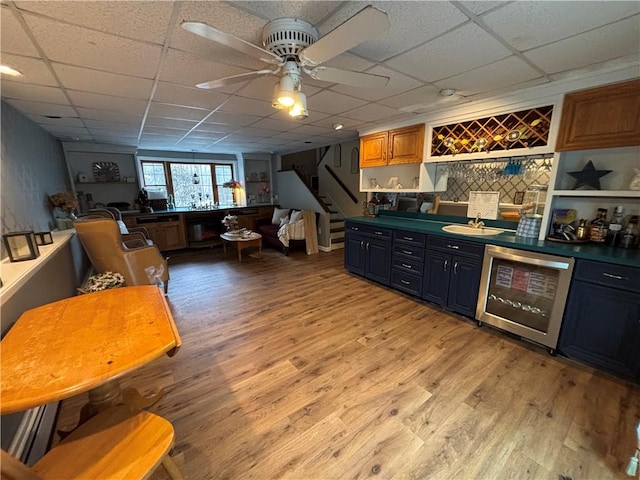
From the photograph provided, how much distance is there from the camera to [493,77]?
2.12 meters

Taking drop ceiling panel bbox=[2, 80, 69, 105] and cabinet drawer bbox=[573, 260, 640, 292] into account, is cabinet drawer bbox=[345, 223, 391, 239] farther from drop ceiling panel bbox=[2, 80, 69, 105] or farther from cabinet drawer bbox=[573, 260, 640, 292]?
drop ceiling panel bbox=[2, 80, 69, 105]

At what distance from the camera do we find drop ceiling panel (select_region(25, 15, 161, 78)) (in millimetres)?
1383

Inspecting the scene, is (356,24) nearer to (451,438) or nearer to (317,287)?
(451,438)

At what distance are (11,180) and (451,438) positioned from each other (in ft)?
12.9

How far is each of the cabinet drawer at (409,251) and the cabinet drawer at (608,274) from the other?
132 centimetres

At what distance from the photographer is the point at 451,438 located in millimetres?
1479

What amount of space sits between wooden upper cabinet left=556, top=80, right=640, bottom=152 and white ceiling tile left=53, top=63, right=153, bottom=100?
3479 mm

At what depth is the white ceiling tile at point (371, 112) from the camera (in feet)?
9.59

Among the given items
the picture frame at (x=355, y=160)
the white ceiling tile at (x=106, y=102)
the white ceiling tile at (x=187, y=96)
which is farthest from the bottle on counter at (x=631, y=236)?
the picture frame at (x=355, y=160)

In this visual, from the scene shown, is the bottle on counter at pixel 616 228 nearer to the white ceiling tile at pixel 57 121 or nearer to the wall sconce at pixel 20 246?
the wall sconce at pixel 20 246

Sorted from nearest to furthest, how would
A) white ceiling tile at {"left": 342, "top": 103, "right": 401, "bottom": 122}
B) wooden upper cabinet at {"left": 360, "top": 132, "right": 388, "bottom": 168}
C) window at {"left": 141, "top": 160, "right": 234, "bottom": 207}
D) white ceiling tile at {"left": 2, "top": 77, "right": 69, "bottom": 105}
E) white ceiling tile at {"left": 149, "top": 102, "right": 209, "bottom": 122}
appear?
white ceiling tile at {"left": 2, "top": 77, "right": 69, "bottom": 105}, white ceiling tile at {"left": 149, "top": 102, "right": 209, "bottom": 122}, white ceiling tile at {"left": 342, "top": 103, "right": 401, "bottom": 122}, wooden upper cabinet at {"left": 360, "top": 132, "right": 388, "bottom": 168}, window at {"left": 141, "top": 160, "right": 234, "bottom": 207}

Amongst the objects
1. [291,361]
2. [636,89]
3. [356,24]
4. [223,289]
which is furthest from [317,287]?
[636,89]

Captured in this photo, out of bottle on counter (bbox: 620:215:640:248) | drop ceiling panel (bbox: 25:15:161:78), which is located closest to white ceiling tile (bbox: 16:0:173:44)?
drop ceiling panel (bbox: 25:15:161:78)

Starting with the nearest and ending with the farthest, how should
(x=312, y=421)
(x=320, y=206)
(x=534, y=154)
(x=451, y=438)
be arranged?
→ (x=451, y=438), (x=312, y=421), (x=534, y=154), (x=320, y=206)
